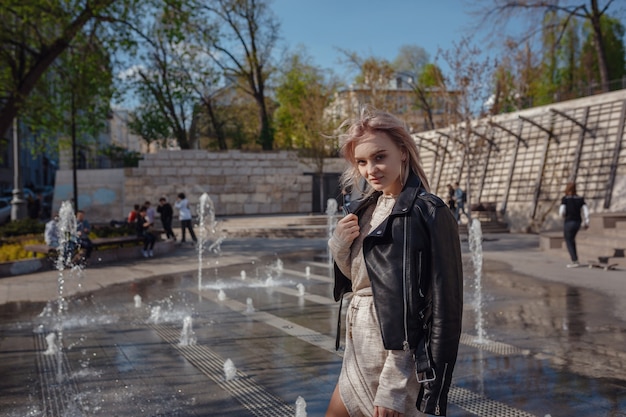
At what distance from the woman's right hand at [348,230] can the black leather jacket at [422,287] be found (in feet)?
0.40

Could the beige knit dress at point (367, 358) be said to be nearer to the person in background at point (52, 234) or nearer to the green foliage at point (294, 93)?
the person in background at point (52, 234)

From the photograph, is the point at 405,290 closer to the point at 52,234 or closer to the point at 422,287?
the point at 422,287

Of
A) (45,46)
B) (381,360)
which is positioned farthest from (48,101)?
(381,360)

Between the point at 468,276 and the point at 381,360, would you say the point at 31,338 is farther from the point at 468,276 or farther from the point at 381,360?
the point at 468,276

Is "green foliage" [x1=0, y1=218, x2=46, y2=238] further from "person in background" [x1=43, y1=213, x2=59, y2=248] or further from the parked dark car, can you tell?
the parked dark car

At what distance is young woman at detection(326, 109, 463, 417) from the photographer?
2059 millimetres

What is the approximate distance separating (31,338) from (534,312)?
20.5 ft

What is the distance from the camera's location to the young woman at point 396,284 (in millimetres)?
2059

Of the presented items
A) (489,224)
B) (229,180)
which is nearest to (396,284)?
(489,224)

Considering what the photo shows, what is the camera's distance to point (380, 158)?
7.57 ft

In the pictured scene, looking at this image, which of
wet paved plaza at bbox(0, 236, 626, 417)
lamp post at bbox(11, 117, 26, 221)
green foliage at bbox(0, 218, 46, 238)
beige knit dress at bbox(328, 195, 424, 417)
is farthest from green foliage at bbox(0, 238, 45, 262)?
beige knit dress at bbox(328, 195, 424, 417)

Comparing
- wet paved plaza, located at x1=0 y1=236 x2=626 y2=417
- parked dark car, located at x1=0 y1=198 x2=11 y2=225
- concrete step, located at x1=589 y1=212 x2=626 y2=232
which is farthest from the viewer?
parked dark car, located at x1=0 y1=198 x2=11 y2=225

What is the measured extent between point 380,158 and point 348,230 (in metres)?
0.30

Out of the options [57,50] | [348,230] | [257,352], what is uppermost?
[57,50]
